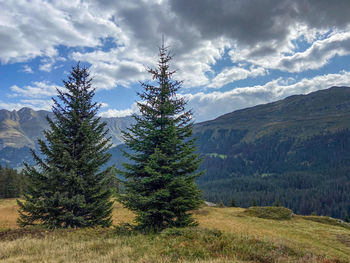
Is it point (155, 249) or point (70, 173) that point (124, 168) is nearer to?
point (70, 173)

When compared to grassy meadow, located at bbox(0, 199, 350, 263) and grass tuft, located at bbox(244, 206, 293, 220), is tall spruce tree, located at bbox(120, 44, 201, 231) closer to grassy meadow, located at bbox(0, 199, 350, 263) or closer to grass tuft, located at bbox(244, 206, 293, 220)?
grassy meadow, located at bbox(0, 199, 350, 263)

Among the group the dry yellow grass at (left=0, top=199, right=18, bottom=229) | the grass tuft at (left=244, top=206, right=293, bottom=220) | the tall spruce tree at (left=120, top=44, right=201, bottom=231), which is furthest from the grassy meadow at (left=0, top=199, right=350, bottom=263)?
the grass tuft at (left=244, top=206, right=293, bottom=220)

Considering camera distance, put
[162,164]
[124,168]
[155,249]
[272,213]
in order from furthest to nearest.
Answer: [272,213] → [124,168] → [162,164] → [155,249]

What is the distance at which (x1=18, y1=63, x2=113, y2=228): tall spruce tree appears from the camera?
14.7 metres

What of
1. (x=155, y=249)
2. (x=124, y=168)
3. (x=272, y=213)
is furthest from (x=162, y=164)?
(x=272, y=213)

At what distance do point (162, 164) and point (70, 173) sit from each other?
6788 millimetres

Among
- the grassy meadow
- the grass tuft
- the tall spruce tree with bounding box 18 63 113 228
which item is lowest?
the grass tuft

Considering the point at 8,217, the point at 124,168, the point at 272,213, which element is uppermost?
the point at 124,168

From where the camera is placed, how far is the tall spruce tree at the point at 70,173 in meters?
14.7

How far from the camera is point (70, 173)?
48.2 ft

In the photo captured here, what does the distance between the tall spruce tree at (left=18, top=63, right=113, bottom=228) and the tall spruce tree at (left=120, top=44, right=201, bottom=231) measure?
335 centimetres

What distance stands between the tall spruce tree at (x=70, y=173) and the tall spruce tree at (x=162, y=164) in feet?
11.0

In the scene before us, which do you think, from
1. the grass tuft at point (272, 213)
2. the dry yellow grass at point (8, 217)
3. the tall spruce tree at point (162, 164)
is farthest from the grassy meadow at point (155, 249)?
the grass tuft at point (272, 213)


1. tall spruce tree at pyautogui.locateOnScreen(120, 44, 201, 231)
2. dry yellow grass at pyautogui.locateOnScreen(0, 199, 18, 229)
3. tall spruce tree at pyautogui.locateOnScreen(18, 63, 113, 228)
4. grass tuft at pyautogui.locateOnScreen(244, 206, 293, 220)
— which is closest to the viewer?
tall spruce tree at pyautogui.locateOnScreen(120, 44, 201, 231)
